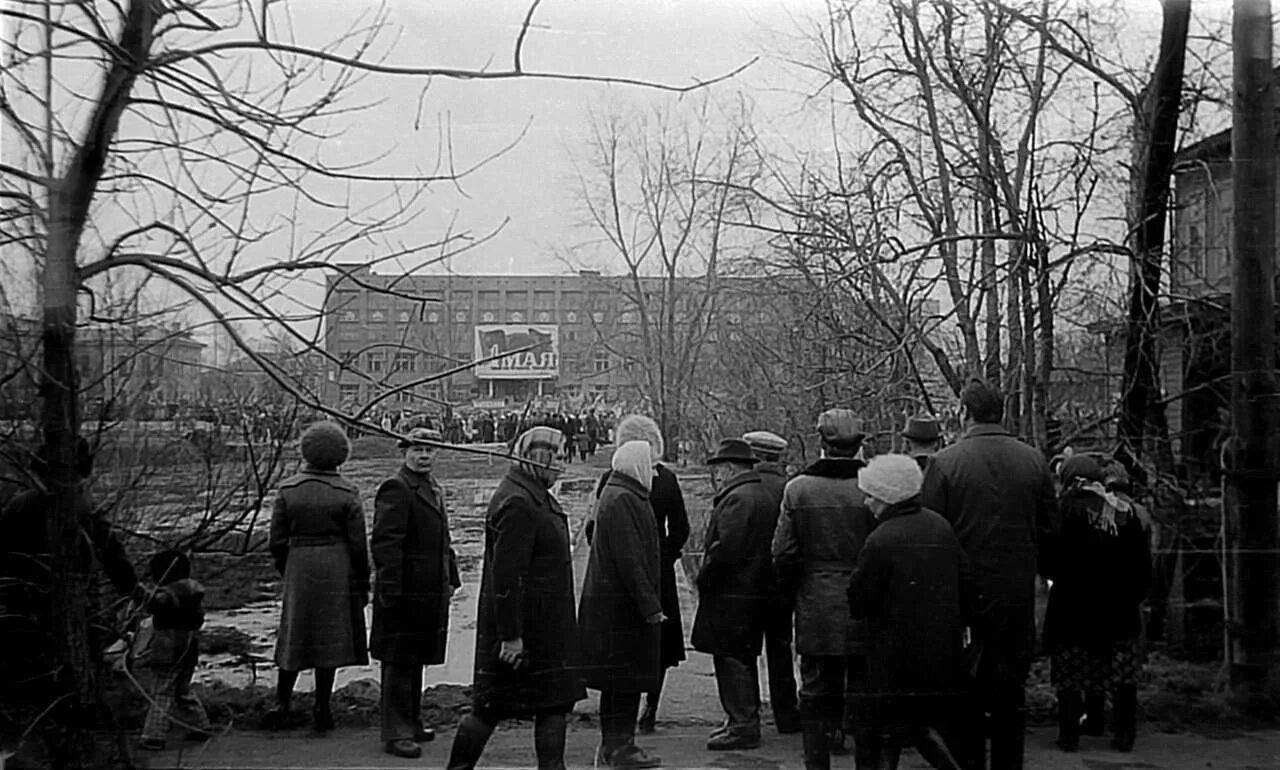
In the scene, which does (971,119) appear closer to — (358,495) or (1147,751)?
(1147,751)

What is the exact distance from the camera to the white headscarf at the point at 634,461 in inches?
166

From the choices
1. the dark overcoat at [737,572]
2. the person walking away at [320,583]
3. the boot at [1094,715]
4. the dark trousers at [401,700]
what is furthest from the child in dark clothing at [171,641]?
the boot at [1094,715]

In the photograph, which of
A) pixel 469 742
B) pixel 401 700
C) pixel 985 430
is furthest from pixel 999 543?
pixel 401 700

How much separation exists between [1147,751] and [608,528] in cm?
213

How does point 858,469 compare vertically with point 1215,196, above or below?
below

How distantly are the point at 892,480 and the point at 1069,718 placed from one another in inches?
58.5

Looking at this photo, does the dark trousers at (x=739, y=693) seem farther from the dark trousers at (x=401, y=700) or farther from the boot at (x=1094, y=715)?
the boot at (x=1094, y=715)

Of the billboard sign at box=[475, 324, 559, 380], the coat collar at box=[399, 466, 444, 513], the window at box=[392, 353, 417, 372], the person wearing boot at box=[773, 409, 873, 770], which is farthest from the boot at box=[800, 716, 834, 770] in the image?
the window at box=[392, 353, 417, 372]

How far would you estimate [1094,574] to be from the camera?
467cm

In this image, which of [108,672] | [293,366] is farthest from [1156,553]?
[108,672]

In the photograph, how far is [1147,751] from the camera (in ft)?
15.6

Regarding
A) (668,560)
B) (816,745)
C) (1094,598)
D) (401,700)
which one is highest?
(668,560)

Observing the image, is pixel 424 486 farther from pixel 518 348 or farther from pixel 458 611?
pixel 518 348

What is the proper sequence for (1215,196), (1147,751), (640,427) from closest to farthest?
(640,427) → (1147,751) → (1215,196)
